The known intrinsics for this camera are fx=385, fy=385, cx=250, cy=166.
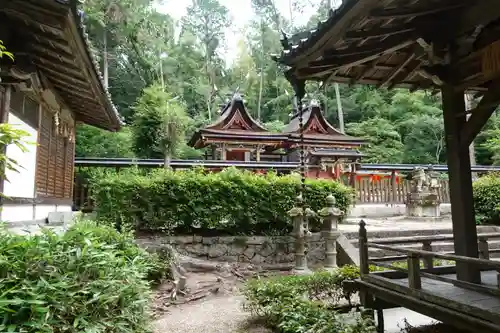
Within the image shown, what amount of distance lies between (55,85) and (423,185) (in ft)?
48.2

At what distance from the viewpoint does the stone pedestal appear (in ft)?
53.2

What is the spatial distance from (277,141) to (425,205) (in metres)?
8.07

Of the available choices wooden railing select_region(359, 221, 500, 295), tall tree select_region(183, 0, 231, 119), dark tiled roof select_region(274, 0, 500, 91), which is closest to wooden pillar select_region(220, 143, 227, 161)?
wooden railing select_region(359, 221, 500, 295)

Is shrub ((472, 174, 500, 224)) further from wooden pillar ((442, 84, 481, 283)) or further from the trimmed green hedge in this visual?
wooden pillar ((442, 84, 481, 283))

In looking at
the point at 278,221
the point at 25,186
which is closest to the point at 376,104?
the point at 278,221

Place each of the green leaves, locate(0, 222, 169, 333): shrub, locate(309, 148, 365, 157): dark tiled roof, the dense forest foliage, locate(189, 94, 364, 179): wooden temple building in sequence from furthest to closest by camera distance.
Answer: the dense forest foliage
locate(189, 94, 364, 179): wooden temple building
locate(309, 148, 365, 157): dark tiled roof
the green leaves
locate(0, 222, 169, 333): shrub

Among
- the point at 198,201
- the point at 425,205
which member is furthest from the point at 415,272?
the point at 425,205

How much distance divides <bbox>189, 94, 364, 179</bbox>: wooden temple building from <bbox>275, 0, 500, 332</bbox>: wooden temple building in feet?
48.0

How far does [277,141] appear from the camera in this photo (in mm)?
20875

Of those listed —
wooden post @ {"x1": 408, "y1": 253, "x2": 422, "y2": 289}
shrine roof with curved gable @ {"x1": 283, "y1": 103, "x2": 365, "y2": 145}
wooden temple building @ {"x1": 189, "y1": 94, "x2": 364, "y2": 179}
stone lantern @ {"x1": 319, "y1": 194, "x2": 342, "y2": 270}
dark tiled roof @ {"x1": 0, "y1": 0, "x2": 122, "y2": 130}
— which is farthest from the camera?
shrine roof with curved gable @ {"x1": 283, "y1": 103, "x2": 365, "y2": 145}

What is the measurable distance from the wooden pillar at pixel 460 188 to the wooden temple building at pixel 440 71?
0.04 ft

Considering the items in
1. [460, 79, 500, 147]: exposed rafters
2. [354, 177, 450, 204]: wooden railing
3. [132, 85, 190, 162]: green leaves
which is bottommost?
[354, 177, 450, 204]: wooden railing

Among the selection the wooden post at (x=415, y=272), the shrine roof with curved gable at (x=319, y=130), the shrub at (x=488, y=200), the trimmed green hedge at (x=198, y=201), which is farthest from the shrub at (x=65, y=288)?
the shrine roof with curved gable at (x=319, y=130)

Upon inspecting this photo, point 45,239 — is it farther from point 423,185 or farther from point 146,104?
point 146,104
